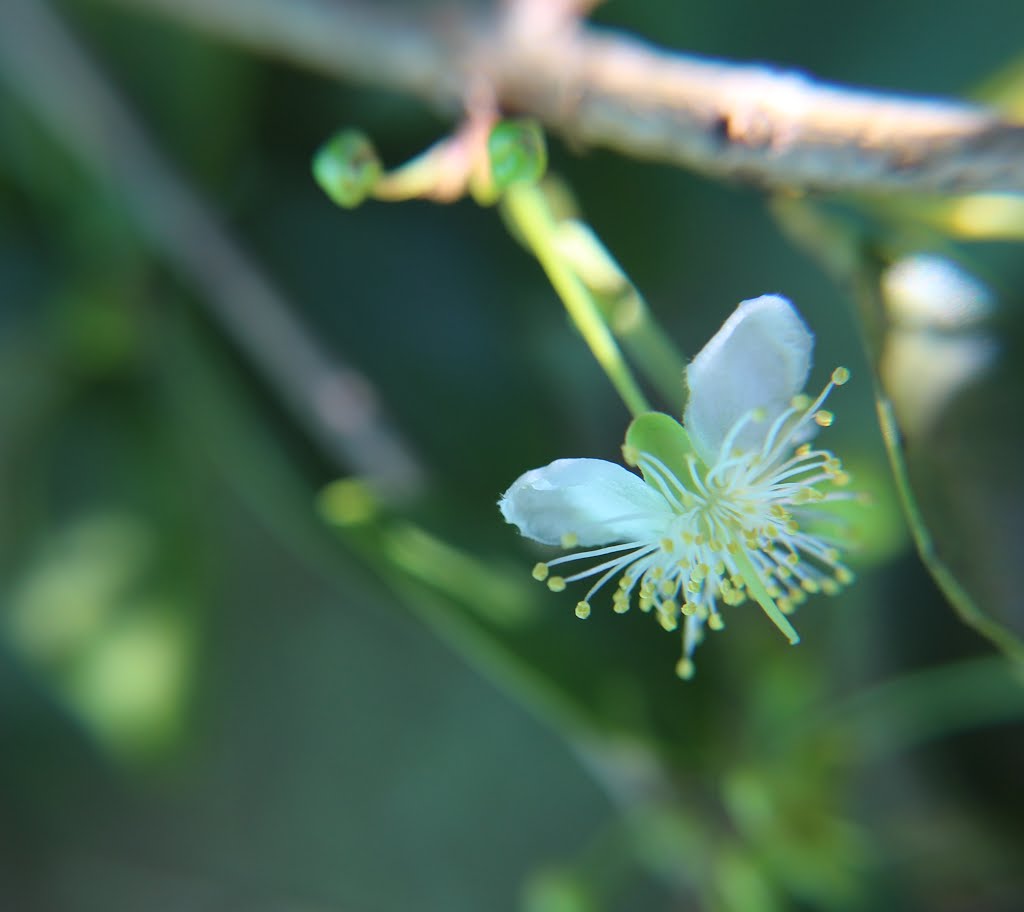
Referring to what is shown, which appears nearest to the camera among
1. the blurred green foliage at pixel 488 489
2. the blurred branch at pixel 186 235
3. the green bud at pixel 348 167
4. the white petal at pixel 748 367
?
the white petal at pixel 748 367

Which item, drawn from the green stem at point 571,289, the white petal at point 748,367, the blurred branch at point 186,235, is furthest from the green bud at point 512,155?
the blurred branch at point 186,235

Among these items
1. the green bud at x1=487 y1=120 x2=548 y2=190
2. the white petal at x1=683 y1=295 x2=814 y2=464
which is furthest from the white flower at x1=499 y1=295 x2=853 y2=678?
the green bud at x1=487 y1=120 x2=548 y2=190

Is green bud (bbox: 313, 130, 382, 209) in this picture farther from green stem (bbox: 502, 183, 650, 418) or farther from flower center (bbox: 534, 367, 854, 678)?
flower center (bbox: 534, 367, 854, 678)

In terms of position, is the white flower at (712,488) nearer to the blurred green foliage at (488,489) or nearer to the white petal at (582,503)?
the white petal at (582,503)

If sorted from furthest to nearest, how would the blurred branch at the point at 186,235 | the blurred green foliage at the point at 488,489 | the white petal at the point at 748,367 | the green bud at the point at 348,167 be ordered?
the blurred branch at the point at 186,235
the blurred green foliage at the point at 488,489
the green bud at the point at 348,167
the white petal at the point at 748,367

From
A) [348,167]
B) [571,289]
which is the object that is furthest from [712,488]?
[348,167]

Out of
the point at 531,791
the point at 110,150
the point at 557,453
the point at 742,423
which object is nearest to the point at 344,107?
the point at 110,150

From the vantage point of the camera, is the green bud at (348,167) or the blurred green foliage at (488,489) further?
the blurred green foliage at (488,489)
